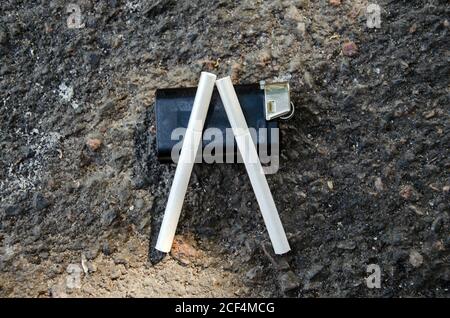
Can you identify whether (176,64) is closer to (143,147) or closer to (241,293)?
(143,147)

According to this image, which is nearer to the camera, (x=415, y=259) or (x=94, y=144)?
(x=415, y=259)

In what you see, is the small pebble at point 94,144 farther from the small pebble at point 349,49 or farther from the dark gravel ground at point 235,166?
the small pebble at point 349,49

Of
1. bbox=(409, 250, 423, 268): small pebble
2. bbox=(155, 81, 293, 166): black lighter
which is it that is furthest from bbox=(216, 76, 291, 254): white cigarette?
bbox=(409, 250, 423, 268): small pebble

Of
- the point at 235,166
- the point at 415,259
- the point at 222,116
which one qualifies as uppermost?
the point at 222,116

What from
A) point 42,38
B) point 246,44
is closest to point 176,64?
point 246,44

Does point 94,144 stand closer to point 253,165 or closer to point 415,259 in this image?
point 253,165

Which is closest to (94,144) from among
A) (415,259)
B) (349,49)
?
(349,49)
